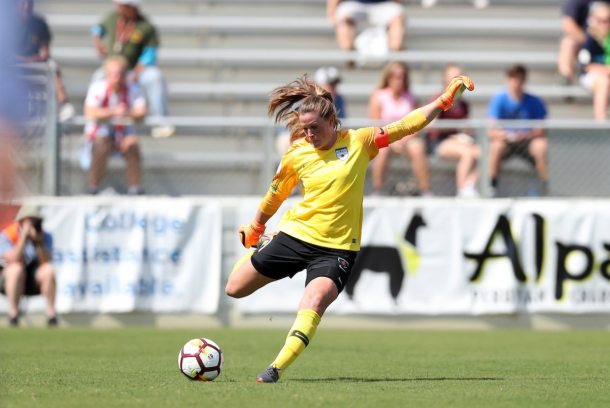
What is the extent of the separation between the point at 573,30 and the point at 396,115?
3.23m

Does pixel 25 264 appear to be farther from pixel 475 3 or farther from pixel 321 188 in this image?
pixel 475 3

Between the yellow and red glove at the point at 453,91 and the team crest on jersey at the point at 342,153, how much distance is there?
757mm

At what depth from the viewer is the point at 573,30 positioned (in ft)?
47.4

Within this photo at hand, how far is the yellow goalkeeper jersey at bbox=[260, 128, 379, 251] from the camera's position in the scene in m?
7.07

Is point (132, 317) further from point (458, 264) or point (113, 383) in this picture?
point (113, 383)

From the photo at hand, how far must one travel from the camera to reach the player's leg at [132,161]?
12617 millimetres

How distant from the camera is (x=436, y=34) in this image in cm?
1655

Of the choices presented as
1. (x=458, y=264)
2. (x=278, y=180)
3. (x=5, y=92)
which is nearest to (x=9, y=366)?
(x=278, y=180)

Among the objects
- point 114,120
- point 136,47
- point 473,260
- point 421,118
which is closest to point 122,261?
point 114,120

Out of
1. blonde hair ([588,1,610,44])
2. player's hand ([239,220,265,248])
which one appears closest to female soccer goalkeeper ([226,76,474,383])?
player's hand ([239,220,265,248])

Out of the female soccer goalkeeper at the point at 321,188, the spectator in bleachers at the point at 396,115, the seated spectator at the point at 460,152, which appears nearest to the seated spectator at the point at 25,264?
the spectator in bleachers at the point at 396,115

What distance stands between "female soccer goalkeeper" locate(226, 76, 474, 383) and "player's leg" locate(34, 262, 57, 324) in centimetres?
542

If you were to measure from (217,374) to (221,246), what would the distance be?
19.2ft

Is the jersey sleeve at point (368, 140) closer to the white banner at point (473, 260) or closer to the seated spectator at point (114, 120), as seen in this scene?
the white banner at point (473, 260)
